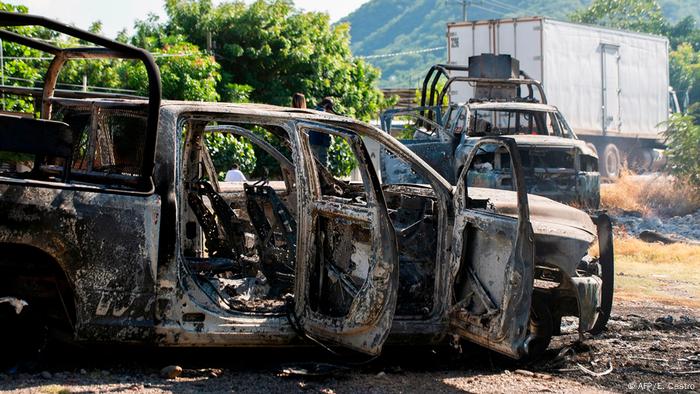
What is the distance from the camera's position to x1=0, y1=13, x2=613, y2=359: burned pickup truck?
5.54 meters

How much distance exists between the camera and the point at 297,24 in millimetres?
23750

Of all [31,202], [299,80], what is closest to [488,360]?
[31,202]

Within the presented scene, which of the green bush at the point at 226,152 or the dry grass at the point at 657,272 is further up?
the green bush at the point at 226,152

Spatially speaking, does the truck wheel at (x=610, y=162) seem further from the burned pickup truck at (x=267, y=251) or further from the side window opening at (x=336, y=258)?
the side window opening at (x=336, y=258)

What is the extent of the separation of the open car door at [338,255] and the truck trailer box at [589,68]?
64.4 ft

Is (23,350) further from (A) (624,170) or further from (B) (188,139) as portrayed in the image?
(A) (624,170)

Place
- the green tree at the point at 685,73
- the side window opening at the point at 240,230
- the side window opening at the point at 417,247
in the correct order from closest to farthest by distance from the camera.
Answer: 1. the side window opening at the point at 417,247
2. the side window opening at the point at 240,230
3. the green tree at the point at 685,73

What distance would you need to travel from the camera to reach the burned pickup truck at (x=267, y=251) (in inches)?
218

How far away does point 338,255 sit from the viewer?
6172 mm

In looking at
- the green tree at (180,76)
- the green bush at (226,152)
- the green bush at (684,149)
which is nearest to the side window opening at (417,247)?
the green bush at (226,152)

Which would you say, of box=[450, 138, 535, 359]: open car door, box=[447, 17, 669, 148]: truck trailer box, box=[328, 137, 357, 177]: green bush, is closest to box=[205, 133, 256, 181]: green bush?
box=[328, 137, 357, 177]: green bush

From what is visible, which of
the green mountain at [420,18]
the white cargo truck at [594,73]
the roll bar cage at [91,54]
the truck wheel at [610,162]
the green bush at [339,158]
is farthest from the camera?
the green mountain at [420,18]

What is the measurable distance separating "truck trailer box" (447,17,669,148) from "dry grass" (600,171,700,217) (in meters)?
5.31

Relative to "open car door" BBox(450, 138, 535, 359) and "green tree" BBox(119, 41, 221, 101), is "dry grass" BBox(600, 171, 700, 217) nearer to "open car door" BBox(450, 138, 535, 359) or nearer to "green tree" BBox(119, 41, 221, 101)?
"green tree" BBox(119, 41, 221, 101)
